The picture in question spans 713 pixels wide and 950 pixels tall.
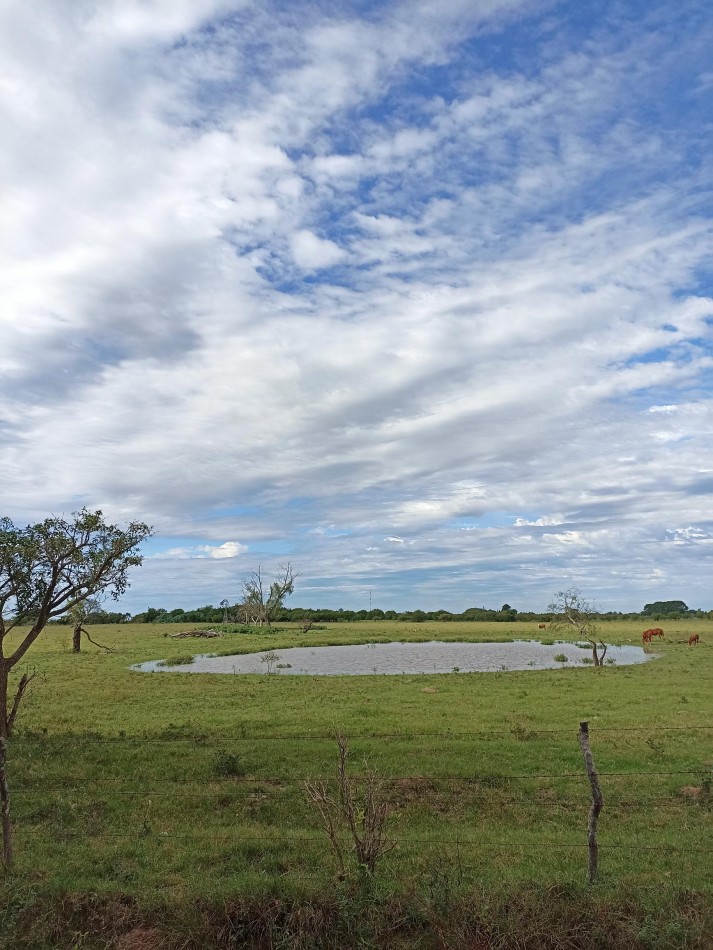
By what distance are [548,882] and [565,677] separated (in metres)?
31.0

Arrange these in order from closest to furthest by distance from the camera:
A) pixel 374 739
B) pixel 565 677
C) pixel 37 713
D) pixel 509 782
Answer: pixel 509 782, pixel 374 739, pixel 37 713, pixel 565 677

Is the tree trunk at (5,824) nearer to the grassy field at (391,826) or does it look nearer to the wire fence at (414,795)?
the grassy field at (391,826)

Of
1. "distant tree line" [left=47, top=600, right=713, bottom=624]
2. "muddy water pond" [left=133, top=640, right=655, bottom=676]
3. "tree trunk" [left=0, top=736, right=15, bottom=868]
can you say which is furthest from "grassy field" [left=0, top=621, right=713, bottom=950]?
"distant tree line" [left=47, top=600, right=713, bottom=624]

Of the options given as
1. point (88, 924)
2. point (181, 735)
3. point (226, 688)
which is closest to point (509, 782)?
point (88, 924)

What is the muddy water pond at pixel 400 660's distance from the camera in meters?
46.1

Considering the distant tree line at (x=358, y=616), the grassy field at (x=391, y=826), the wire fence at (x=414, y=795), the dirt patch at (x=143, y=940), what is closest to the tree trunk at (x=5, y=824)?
the grassy field at (x=391, y=826)

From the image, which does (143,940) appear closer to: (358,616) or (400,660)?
Answer: (400,660)

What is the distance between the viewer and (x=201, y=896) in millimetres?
8625

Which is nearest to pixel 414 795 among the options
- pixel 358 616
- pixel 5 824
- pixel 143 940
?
pixel 143 940

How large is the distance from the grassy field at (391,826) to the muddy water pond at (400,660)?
726 inches

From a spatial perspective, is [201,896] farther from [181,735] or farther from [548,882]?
[181,735]

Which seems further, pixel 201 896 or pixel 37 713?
pixel 37 713

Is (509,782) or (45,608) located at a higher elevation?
(45,608)

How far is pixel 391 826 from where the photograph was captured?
12.2 metres
